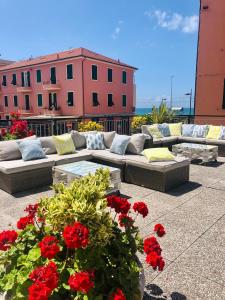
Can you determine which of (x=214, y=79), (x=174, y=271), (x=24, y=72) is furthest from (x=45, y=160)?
(x=24, y=72)

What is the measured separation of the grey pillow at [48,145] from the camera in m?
5.32

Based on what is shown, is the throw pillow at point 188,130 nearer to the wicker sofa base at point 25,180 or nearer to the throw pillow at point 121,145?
the throw pillow at point 121,145

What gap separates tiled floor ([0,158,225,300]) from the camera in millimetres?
2070

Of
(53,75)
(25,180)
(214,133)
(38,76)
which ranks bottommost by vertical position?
(25,180)

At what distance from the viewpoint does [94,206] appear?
1406 millimetres

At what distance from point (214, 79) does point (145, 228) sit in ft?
31.3

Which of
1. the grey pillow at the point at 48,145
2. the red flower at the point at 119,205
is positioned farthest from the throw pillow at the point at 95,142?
the red flower at the point at 119,205

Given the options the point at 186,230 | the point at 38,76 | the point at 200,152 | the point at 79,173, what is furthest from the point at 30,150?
the point at 38,76

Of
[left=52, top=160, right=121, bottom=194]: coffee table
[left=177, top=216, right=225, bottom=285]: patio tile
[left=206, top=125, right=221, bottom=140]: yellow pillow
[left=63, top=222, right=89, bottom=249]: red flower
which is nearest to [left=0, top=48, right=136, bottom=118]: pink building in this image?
[left=206, top=125, right=221, bottom=140]: yellow pillow

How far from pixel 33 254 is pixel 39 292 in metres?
0.43

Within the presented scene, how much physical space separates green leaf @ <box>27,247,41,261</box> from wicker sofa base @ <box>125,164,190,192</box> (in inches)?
123

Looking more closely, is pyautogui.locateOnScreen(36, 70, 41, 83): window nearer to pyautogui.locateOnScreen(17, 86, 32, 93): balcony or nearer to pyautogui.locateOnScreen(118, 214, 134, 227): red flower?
pyautogui.locateOnScreen(17, 86, 32, 93): balcony

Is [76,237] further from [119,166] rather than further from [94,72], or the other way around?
[94,72]

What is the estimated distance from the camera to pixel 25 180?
4.39 m
